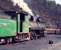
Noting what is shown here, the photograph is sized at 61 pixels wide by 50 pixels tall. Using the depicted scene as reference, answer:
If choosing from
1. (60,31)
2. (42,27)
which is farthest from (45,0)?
(42,27)

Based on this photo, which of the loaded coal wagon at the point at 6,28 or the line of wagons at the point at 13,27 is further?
the line of wagons at the point at 13,27

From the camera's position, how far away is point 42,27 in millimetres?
44219

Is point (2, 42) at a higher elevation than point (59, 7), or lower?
lower

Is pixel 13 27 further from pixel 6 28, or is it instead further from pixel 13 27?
pixel 6 28

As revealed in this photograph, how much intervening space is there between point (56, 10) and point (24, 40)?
56.0 m

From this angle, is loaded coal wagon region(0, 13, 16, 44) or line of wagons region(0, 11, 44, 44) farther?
line of wagons region(0, 11, 44, 44)

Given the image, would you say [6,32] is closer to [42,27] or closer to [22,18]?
[22,18]

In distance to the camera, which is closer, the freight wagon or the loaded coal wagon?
the loaded coal wagon

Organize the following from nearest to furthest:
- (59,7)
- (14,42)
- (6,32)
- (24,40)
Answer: (6,32), (14,42), (24,40), (59,7)

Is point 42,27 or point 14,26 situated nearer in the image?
point 14,26

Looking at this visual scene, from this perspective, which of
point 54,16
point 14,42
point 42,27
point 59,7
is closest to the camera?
point 14,42

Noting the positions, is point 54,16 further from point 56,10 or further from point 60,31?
point 60,31

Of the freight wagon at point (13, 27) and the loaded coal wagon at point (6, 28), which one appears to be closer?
the loaded coal wagon at point (6, 28)

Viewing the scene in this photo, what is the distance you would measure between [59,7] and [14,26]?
6410 cm
